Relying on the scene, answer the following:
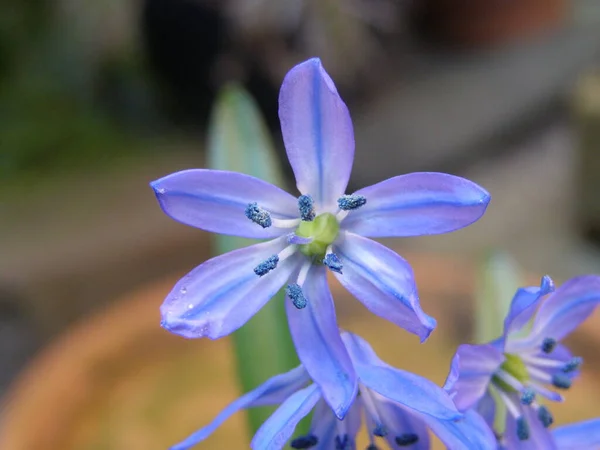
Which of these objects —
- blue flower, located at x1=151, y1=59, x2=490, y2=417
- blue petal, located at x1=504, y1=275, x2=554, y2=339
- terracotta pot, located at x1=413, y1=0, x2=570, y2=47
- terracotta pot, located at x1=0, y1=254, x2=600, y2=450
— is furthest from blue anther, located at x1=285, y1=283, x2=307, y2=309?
terracotta pot, located at x1=413, y1=0, x2=570, y2=47

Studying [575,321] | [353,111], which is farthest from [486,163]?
[575,321]

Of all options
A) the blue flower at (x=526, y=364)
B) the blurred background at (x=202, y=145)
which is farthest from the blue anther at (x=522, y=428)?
the blurred background at (x=202, y=145)

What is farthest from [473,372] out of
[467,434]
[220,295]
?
[220,295]

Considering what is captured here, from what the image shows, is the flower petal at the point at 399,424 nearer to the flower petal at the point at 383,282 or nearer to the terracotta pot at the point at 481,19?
the flower petal at the point at 383,282

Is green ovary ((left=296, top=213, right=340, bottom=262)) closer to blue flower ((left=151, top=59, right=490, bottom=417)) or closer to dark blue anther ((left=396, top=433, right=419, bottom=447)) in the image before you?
blue flower ((left=151, top=59, right=490, bottom=417))

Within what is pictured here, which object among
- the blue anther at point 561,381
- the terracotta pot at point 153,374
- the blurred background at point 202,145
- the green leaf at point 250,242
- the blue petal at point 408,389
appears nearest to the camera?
the blue petal at point 408,389

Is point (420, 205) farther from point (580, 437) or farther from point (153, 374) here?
point (153, 374)
